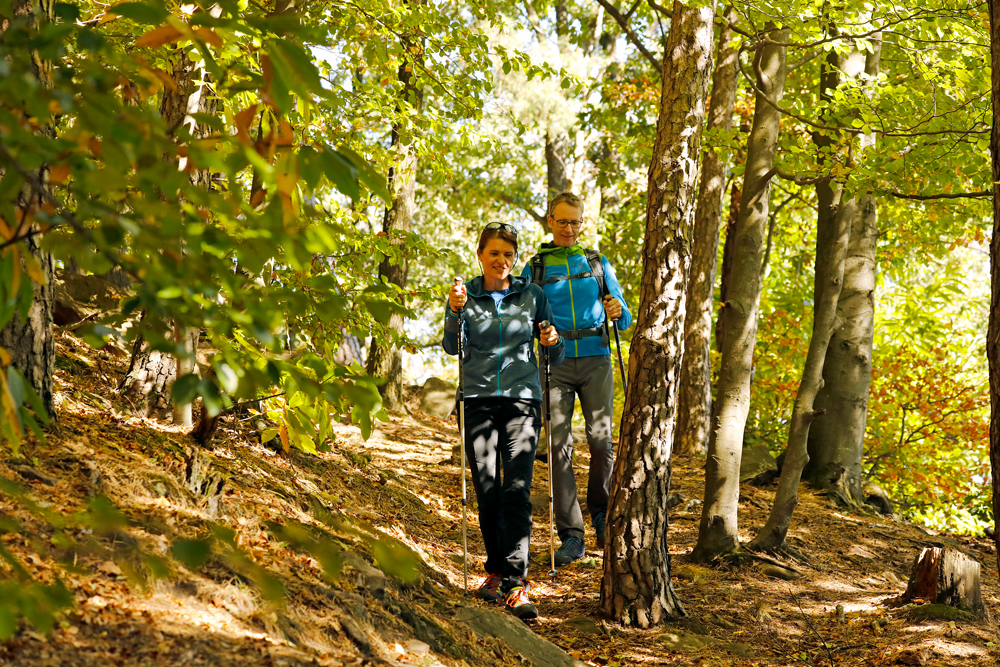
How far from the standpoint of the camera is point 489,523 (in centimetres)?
442

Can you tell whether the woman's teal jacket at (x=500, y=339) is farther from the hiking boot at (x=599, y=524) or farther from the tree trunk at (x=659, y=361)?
the hiking boot at (x=599, y=524)

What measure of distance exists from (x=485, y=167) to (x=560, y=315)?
14420 mm

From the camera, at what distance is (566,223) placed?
5.31 meters

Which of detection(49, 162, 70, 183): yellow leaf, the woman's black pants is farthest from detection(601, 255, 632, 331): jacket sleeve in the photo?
detection(49, 162, 70, 183): yellow leaf

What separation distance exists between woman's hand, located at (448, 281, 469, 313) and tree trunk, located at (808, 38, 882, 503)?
218 inches

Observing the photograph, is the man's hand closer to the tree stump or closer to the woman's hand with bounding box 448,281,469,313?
the woman's hand with bounding box 448,281,469,313

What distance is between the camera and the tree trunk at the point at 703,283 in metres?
9.25

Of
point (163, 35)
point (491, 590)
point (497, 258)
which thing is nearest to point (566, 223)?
point (497, 258)

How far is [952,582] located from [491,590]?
285cm

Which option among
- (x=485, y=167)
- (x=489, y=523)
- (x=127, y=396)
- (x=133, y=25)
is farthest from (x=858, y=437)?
(x=485, y=167)

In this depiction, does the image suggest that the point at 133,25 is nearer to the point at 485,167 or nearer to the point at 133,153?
the point at 133,153

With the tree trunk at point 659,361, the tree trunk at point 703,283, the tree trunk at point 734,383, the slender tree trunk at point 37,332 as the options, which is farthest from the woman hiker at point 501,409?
the tree trunk at point 703,283

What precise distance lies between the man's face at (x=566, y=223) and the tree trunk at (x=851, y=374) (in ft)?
14.6

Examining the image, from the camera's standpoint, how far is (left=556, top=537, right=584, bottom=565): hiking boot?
206 inches
